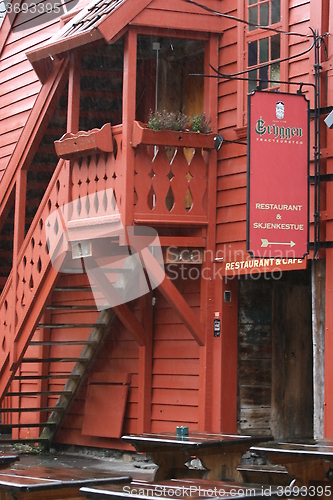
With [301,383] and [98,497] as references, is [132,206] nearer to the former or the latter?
[301,383]

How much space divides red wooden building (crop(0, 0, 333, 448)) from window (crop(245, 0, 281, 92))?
0.02 meters

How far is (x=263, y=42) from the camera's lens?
448 inches

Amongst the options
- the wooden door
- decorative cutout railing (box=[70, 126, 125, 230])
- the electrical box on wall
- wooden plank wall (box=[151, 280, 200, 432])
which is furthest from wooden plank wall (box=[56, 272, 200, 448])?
decorative cutout railing (box=[70, 126, 125, 230])

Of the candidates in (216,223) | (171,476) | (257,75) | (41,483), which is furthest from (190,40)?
(41,483)

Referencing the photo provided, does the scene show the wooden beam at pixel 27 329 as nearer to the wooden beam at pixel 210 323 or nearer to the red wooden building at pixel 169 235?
the red wooden building at pixel 169 235

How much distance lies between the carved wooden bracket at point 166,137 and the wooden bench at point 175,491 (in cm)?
554

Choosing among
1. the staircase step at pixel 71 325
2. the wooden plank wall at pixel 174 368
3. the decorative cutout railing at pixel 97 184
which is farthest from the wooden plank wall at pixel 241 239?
the staircase step at pixel 71 325

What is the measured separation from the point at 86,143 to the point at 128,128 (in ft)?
2.11

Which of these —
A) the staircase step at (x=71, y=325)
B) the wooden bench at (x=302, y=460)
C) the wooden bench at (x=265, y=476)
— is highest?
the staircase step at (x=71, y=325)

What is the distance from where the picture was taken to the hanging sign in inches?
393

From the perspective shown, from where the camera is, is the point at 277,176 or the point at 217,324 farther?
the point at 217,324

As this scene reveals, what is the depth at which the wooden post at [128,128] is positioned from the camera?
11.1 m

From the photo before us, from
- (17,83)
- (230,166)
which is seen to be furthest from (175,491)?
(17,83)

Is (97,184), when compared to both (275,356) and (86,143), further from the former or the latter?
(275,356)
